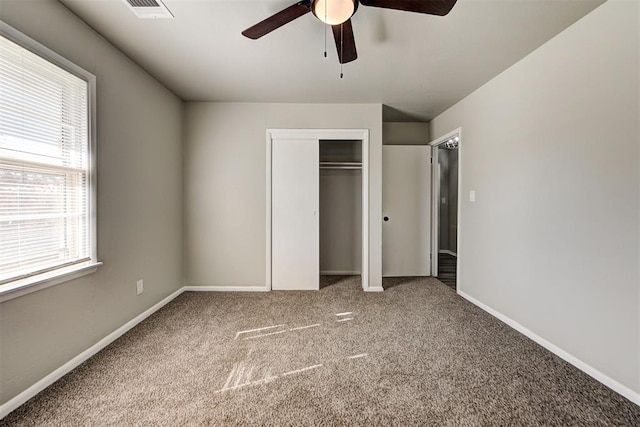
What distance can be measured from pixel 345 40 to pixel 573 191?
1923mm

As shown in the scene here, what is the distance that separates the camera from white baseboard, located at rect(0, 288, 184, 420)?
1.47 metres

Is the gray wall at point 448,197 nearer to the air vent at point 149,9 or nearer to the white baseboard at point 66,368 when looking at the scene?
the air vent at point 149,9

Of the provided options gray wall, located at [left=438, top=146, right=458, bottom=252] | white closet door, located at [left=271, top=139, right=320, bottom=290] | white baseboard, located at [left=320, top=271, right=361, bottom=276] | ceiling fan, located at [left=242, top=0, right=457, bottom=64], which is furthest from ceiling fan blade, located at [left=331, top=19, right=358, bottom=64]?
gray wall, located at [left=438, top=146, right=458, bottom=252]

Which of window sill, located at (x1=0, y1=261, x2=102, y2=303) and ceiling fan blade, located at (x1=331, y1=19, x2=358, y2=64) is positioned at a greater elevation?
ceiling fan blade, located at (x1=331, y1=19, x2=358, y2=64)

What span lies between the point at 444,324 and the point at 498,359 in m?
0.59

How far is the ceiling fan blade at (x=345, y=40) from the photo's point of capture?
5.52ft

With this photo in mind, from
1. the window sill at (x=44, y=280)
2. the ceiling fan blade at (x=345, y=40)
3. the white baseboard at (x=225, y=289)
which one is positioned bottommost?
the white baseboard at (x=225, y=289)

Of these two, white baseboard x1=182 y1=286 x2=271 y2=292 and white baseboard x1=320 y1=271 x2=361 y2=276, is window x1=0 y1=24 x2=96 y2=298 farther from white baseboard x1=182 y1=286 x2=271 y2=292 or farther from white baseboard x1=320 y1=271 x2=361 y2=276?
white baseboard x1=320 y1=271 x2=361 y2=276

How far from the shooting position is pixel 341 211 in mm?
4273

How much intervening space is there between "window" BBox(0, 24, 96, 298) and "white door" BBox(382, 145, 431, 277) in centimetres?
342

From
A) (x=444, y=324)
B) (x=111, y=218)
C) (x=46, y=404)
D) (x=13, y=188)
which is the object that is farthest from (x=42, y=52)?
(x=444, y=324)

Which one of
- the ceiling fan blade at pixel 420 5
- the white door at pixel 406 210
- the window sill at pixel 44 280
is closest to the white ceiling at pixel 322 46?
the ceiling fan blade at pixel 420 5

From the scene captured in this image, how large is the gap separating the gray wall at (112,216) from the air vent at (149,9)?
475mm

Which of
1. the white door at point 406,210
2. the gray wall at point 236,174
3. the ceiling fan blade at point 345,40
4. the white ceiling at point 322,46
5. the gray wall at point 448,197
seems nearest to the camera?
the ceiling fan blade at point 345,40
